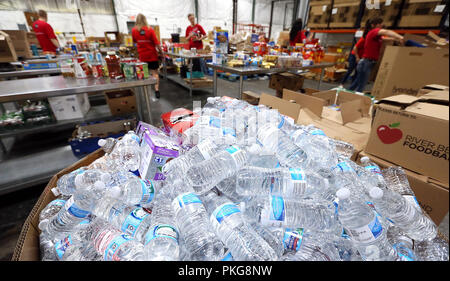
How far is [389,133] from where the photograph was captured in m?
1.32

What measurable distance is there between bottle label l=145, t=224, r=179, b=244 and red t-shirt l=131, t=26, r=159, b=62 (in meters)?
4.19

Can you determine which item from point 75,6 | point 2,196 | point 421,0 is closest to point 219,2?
point 75,6

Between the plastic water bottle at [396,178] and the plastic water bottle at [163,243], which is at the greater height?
the plastic water bottle at [163,243]

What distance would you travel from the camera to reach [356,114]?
6.70 feet

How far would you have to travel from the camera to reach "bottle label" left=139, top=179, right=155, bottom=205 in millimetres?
918

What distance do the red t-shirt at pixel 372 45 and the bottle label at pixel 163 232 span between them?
4.37 metres

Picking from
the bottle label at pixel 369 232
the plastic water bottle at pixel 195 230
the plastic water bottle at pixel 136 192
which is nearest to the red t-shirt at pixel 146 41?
the plastic water bottle at pixel 136 192

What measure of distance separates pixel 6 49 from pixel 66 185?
3.70m

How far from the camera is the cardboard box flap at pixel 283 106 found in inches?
65.1

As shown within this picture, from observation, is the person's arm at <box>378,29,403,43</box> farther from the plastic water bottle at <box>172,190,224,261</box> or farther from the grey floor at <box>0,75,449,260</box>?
the plastic water bottle at <box>172,190,224,261</box>

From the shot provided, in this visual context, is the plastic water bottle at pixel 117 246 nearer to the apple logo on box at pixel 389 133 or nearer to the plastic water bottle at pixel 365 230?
the plastic water bottle at pixel 365 230

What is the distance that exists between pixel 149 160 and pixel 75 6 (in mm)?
9842

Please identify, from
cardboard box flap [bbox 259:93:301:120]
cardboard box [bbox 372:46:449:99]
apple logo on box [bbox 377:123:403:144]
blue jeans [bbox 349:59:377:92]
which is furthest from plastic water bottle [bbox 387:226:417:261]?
blue jeans [bbox 349:59:377:92]
